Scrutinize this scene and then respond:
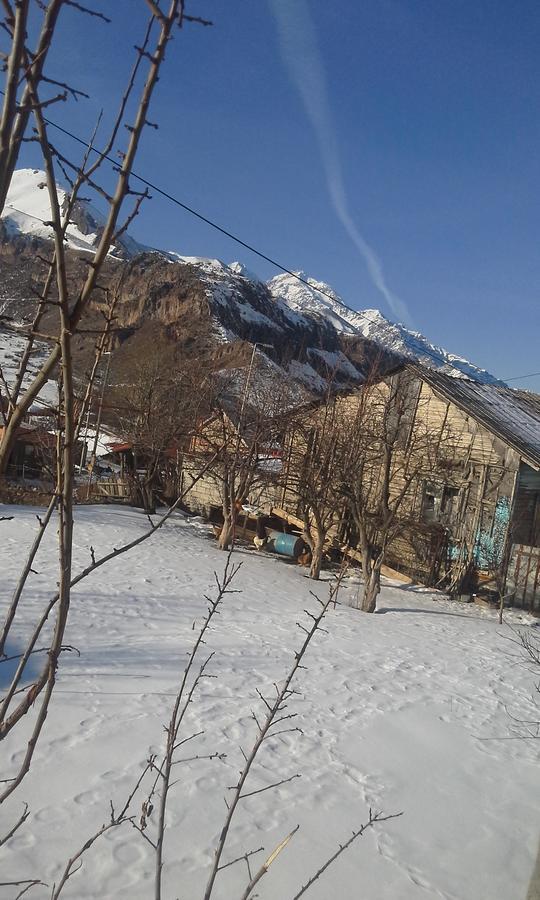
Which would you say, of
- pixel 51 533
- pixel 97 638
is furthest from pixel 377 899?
pixel 51 533

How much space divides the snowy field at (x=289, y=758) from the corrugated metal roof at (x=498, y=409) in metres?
6.88

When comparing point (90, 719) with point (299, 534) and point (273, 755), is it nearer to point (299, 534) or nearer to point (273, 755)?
point (273, 755)

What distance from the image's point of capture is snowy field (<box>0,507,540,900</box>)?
11.7ft

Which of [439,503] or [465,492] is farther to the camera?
[439,503]

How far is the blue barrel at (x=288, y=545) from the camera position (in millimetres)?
16016

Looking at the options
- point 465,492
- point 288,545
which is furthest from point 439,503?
point 288,545

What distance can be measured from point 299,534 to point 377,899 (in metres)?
13.9

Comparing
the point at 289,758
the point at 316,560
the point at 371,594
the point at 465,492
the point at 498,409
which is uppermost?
the point at 498,409

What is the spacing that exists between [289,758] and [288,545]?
1109cm

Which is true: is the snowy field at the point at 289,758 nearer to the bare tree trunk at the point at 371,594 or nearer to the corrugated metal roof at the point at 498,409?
the bare tree trunk at the point at 371,594

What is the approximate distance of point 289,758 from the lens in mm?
5008

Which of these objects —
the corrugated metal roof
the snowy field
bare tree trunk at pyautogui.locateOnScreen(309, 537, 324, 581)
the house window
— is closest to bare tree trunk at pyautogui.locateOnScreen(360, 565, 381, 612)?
the snowy field

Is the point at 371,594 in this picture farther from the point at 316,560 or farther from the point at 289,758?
the point at 289,758

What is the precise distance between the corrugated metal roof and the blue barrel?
5824 mm
